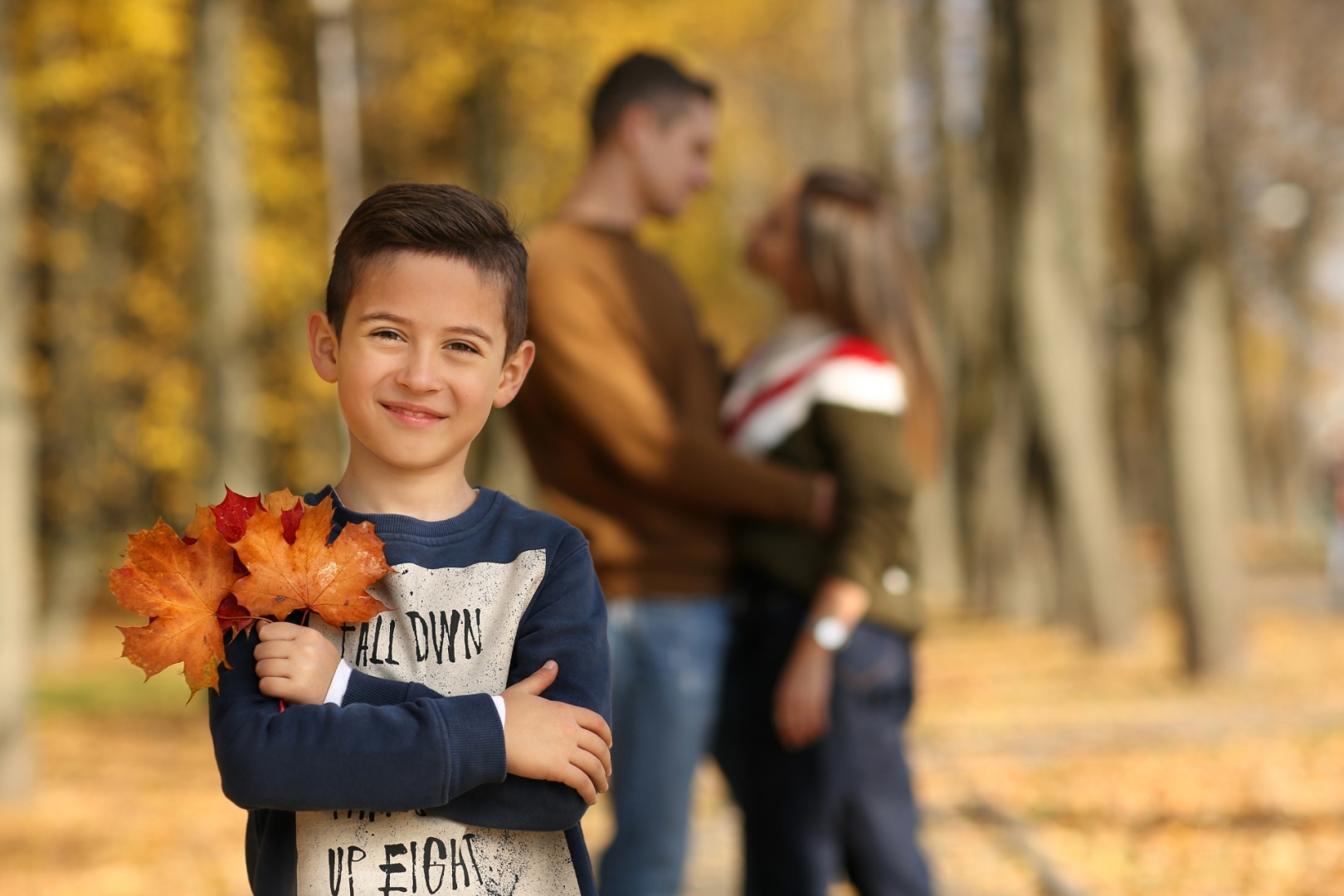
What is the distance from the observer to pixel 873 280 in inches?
136

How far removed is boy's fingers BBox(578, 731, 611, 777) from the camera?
1.64 metres

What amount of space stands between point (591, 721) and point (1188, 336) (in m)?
10.3

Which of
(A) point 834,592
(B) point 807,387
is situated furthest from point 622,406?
(A) point 834,592

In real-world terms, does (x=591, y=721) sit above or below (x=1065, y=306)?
below

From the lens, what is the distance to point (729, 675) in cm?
348

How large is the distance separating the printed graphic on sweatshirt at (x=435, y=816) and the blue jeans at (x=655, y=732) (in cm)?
Answer: 142

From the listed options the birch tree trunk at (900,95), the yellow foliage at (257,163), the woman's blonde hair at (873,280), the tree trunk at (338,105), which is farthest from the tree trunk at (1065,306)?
the woman's blonde hair at (873,280)

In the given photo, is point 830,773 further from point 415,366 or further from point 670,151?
point 415,366

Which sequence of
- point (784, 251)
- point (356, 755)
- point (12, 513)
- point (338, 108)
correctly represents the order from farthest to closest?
point (338, 108) → point (12, 513) → point (784, 251) → point (356, 755)

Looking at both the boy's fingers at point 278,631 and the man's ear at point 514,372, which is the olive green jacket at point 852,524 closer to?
the man's ear at point 514,372

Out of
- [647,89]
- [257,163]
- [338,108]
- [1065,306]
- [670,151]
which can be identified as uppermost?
[338,108]

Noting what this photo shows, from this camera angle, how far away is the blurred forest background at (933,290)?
904 cm

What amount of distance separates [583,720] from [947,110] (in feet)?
60.3

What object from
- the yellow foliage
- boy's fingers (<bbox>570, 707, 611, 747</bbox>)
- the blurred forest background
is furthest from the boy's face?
the yellow foliage
